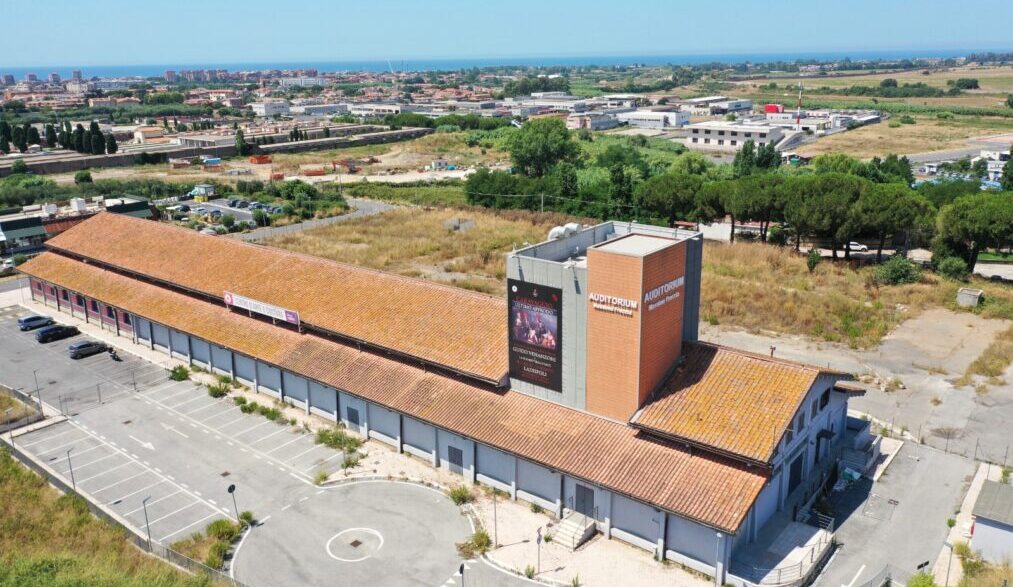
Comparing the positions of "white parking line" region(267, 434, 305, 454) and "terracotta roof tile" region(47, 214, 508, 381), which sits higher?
"terracotta roof tile" region(47, 214, 508, 381)

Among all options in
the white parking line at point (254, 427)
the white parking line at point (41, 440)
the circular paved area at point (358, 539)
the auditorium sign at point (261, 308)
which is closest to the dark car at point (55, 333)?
the auditorium sign at point (261, 308)

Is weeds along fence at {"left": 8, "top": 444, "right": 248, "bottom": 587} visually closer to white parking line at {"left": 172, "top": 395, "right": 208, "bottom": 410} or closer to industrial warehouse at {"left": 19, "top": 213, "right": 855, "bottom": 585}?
white parking line at {"left": 172, "top": 395, "right": 208, "bottom": 410}

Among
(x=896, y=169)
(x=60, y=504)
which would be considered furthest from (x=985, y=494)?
(x=896, y=169)

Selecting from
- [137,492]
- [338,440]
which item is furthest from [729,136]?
[137,492]

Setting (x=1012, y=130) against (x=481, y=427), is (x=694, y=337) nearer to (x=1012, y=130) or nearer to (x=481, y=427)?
(x=481, y=427)

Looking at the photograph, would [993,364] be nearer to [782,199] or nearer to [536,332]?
[782,199]

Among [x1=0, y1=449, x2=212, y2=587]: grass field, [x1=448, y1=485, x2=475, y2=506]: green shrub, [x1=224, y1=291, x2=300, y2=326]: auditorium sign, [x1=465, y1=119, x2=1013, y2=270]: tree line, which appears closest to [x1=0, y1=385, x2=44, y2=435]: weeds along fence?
[x1=0, y1=449, x2=212, y2=587]: grass field

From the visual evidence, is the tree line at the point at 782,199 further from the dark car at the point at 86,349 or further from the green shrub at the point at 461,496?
the dark car at the point at 86,349
